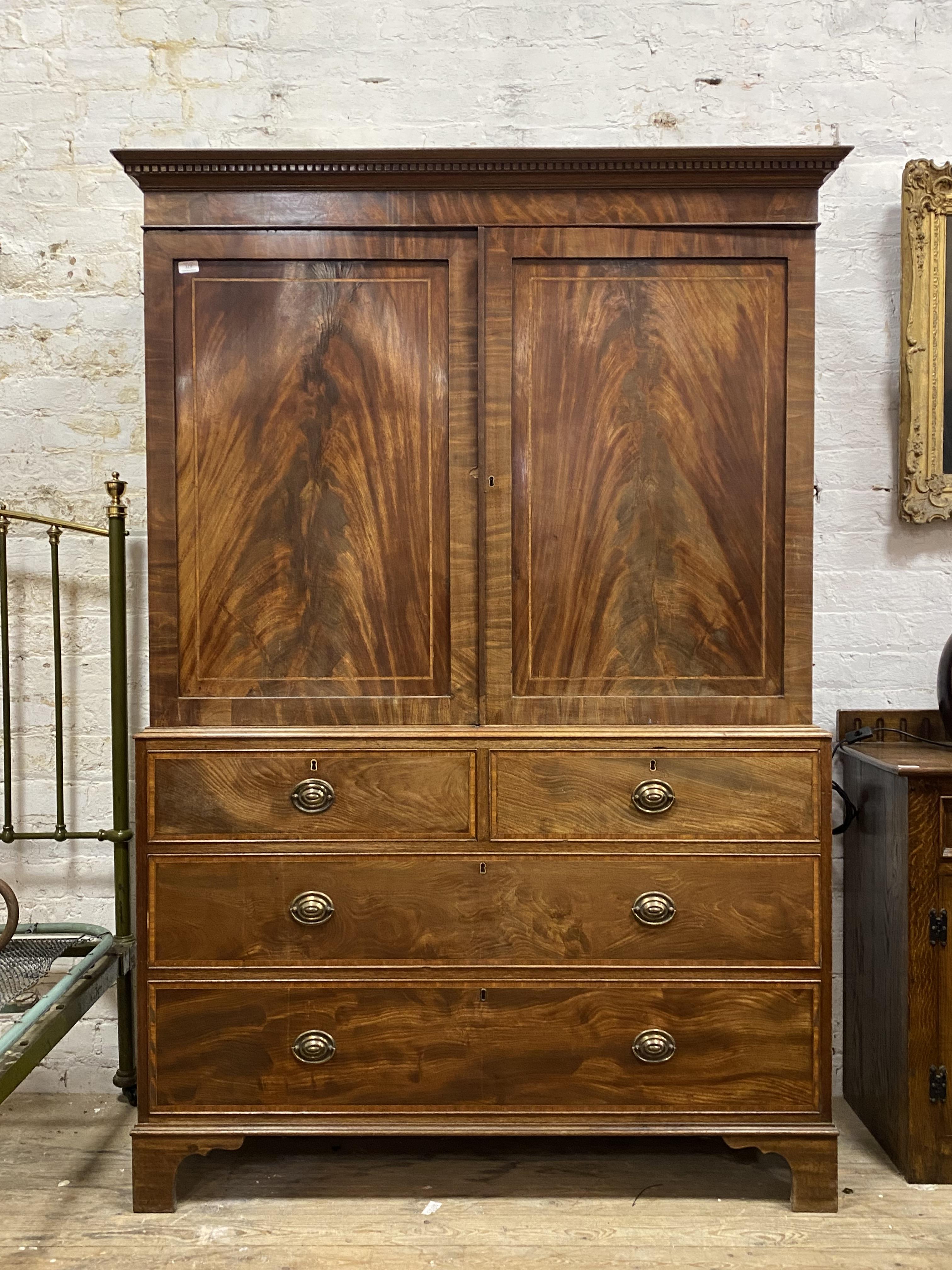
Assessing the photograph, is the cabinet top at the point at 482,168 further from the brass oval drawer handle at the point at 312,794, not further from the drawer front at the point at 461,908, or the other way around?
the drawer front at the point at 461,908

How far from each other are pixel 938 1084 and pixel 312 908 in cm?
155

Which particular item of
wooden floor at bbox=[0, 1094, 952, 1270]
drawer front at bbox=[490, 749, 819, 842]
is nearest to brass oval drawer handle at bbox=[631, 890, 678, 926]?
drawer front at bbox=[490, 749, 819, 842]

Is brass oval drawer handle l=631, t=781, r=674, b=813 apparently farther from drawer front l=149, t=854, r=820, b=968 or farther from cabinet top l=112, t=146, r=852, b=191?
cabinet top l=112, t=146, r=852, b=191

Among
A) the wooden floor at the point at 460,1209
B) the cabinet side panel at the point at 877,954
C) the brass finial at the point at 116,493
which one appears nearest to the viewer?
the wooden floor at the point at 460,1209

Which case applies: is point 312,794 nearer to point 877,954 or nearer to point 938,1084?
point 877,954

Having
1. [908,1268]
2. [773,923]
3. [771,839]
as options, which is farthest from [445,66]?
[908,1268]

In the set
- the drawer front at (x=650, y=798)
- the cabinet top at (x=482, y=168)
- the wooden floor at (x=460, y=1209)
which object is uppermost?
the cabinet top at (x=482, y=168)

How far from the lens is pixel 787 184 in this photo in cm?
211

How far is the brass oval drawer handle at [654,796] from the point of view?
2111 millimetres

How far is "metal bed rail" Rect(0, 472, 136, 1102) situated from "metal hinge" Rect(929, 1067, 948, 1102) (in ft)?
6.75

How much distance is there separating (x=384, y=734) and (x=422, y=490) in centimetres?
57

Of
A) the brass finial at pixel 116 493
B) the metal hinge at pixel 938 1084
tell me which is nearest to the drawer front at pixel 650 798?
the metal hinge at pixel 938 1084

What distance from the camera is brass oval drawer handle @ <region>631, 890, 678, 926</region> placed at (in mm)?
2115

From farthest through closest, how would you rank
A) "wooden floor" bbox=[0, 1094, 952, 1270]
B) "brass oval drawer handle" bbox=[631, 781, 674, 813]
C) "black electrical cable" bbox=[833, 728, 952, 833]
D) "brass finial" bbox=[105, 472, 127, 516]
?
"black electrical cable" bbox=[833, 728, 952, 833] < "brass finial" bbox=[105, 472, 127, 516] < "brass oval drawer handle" bbox=[631, 781, 674, 813] < "wooden floor" bbox=[0, 1094, 952, 1270]
